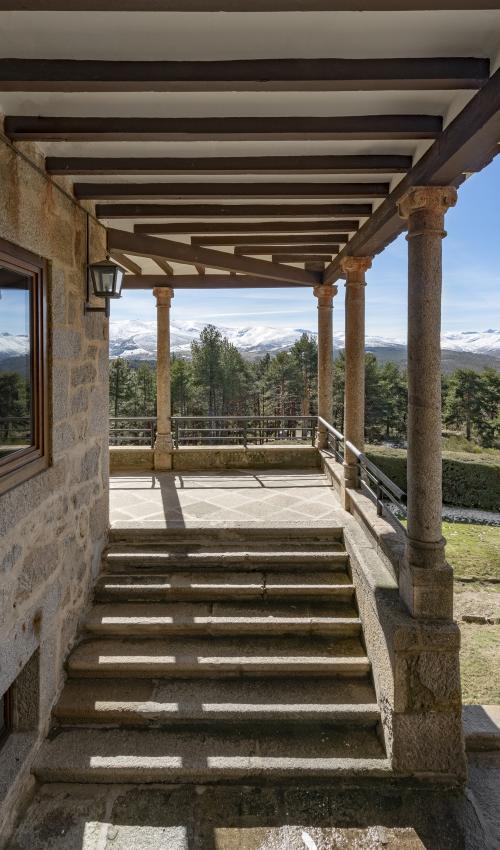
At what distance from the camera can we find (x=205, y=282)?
703 centimetres

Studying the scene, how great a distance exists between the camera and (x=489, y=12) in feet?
6.02

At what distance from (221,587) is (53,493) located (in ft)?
4.93

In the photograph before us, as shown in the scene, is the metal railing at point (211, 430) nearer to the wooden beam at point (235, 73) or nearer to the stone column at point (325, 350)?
the stone column at point (325, 350)

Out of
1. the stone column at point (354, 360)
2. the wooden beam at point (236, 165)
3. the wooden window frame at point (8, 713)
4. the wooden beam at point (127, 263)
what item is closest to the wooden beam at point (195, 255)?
the wooden beam at point (127, 263)

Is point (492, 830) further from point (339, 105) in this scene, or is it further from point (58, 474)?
point (339, 105)

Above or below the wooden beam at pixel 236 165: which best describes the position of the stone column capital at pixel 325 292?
above

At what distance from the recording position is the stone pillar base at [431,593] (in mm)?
2850

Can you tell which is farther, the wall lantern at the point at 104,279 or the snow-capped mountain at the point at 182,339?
the snow-capped mountain at the point at 182,339

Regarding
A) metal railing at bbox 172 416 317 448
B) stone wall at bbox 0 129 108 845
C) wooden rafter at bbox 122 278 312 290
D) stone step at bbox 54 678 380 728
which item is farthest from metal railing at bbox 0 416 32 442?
wooden rafter at bbox 122 278 312 290

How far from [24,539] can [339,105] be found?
276cm

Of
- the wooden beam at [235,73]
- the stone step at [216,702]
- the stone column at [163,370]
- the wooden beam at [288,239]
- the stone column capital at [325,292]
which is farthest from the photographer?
the stone column at [163,370]

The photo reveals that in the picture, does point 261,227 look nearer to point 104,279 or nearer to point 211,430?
point 104,279

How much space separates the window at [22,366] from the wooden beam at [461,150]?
225 centimetres

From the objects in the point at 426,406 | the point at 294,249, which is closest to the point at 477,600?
the point at 426,406
